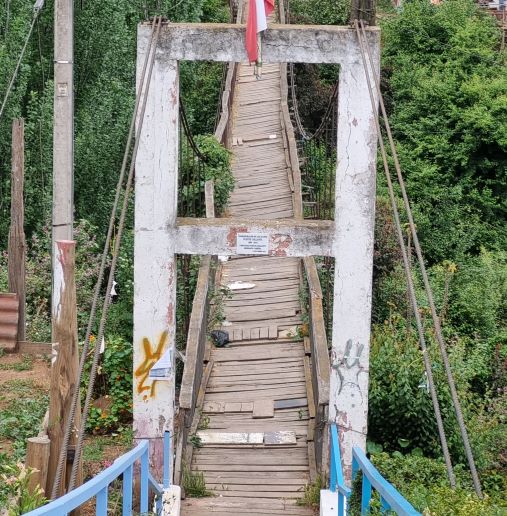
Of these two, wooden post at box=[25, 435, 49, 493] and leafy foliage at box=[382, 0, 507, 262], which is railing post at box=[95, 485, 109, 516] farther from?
leafy foliage at box=[382, 0, 507, 262]

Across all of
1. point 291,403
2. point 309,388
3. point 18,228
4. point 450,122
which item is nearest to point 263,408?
Result: point 291,403

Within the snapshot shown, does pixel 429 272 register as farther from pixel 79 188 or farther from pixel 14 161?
pixel 14 161

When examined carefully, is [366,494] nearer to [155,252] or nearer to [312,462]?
[155,252]

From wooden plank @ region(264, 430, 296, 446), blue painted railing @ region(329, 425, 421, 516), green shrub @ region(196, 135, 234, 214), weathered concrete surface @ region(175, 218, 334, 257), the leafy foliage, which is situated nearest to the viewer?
blue painted railing @ region(329, 425, 421, 516)

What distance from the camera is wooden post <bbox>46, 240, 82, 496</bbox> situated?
19.6 feet

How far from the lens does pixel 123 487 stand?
5.66 m

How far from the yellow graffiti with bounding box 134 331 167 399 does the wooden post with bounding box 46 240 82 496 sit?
57.0 inches

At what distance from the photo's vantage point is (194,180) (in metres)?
14.6

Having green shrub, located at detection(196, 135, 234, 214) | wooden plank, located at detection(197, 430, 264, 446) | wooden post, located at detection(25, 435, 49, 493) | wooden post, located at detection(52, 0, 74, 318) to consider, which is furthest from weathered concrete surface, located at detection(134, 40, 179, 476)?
green shrub, located at detection(196, 135, 234, 214)

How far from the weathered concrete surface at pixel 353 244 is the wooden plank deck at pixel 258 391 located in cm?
107

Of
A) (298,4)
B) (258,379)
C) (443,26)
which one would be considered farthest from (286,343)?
(298,4)

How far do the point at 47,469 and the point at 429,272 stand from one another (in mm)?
11714

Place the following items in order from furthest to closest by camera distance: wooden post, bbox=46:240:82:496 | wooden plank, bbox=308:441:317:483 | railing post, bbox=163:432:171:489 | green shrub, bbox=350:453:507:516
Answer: wooden plank, bbox=308:441:317:483
railing post, bbox=163:432:171:489
wooden post, bbox=46:240:82:496
green shrub, bbox=350:453:507:516

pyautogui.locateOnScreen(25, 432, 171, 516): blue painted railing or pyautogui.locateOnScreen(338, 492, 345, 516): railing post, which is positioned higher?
pyautogui.locateOnScreen(25, 432, 171, 516): blue painted railing
